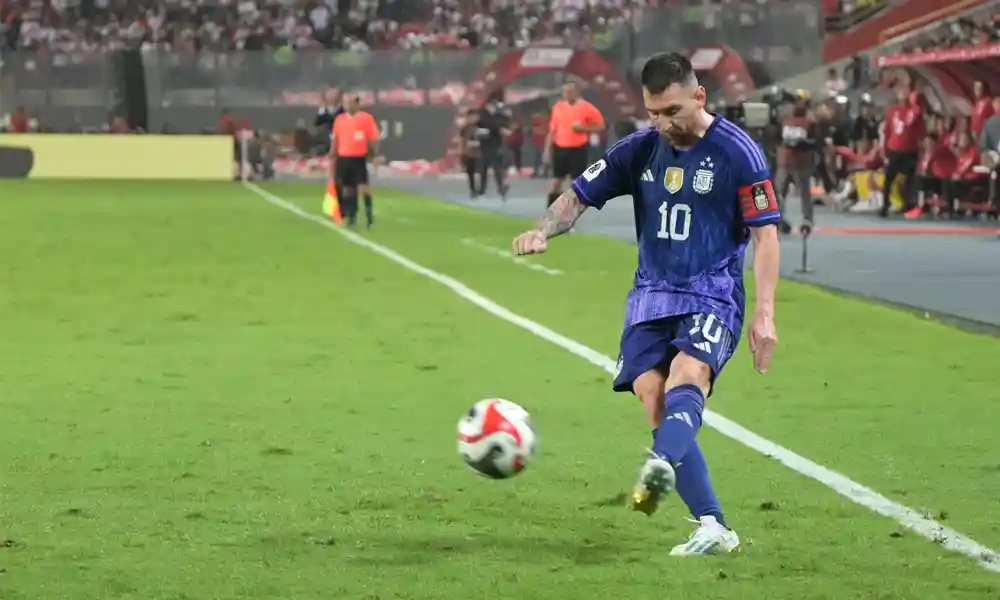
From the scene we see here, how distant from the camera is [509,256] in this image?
23.1 metres

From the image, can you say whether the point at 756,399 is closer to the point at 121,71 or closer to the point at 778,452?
the point at 778,452

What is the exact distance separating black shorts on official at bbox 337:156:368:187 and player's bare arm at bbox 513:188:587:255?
21579 mm

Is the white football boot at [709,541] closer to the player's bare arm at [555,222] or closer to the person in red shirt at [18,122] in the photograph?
the player's bare arm at [555,222]

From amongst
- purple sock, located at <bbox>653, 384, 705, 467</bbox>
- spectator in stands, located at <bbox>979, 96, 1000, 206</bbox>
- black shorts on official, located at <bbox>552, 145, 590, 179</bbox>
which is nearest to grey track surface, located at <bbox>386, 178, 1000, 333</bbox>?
spectator in stands, located at <bbox>979, 96, 1000, 206</bbox>

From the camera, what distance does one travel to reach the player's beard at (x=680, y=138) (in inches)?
269

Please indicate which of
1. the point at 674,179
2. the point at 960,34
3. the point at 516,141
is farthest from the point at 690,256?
the point at 516,141

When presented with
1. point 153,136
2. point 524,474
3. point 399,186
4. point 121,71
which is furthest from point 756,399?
point 121,71

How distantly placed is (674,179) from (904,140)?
2620 centimetres

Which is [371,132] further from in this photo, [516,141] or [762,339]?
[516,141]

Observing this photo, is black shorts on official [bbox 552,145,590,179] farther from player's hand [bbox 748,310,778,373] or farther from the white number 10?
player's hand [bbox 748,310,778,373]

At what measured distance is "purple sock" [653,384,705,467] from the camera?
6551mm

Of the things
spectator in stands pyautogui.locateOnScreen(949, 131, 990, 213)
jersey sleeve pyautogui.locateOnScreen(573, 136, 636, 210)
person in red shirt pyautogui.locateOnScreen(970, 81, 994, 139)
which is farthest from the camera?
spectator in stands pyautogui.locateOnScreen(949, 131, 990, 213)

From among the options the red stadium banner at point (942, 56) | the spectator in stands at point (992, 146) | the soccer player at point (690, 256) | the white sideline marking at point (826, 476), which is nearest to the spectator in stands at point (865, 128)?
the red stadium banner at point (942, 56)

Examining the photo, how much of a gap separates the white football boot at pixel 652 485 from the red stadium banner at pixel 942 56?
25028mm
